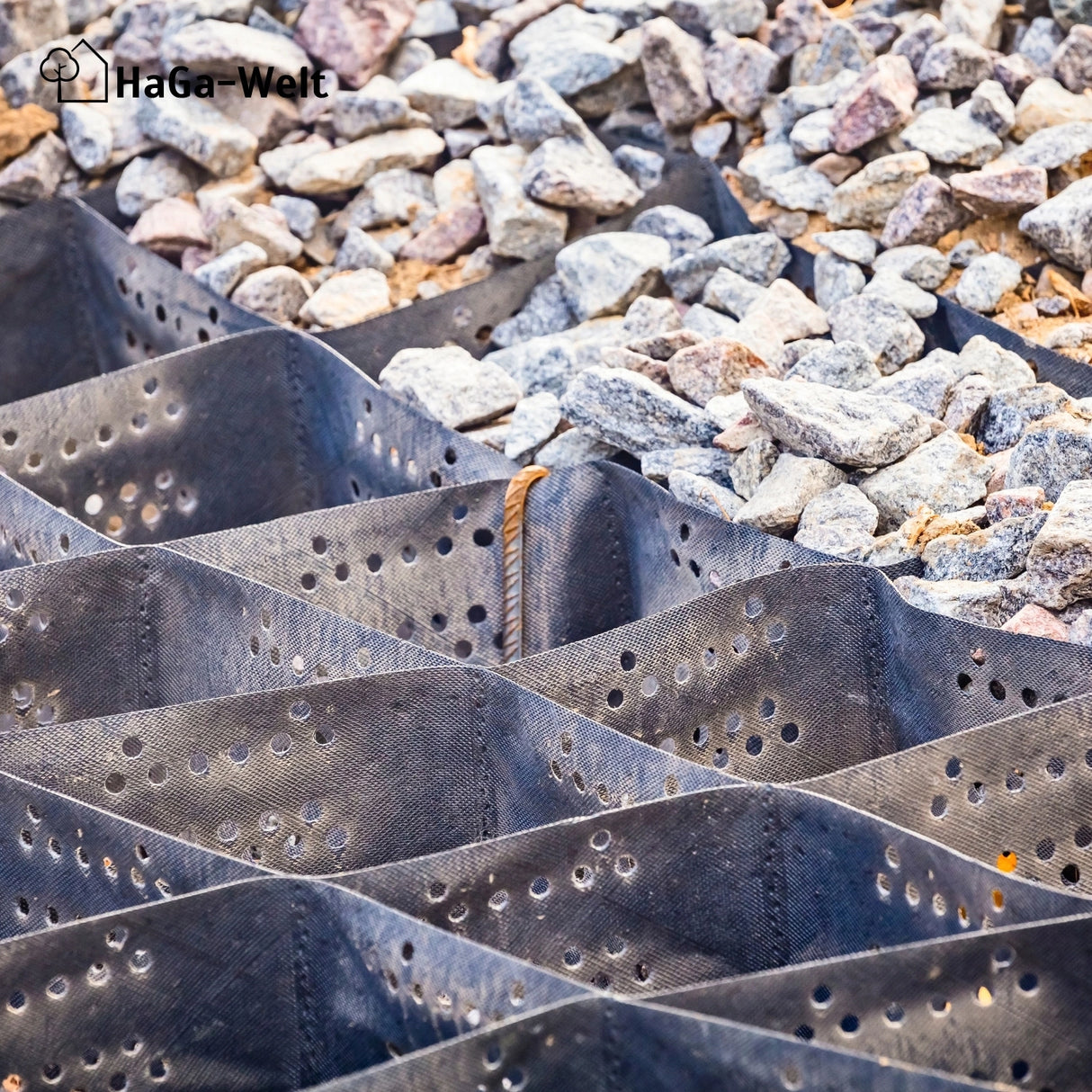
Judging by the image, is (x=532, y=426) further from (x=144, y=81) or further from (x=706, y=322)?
(x=144, y=81)

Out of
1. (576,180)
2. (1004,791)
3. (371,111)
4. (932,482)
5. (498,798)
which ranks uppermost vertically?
(371,111)

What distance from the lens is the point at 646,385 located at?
3416 millimetres

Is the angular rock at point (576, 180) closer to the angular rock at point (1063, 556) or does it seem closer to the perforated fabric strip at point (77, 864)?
the angular rock at point (1063, 556)

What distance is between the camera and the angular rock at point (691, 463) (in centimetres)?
332

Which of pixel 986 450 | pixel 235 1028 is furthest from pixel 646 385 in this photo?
pixel 235 1028

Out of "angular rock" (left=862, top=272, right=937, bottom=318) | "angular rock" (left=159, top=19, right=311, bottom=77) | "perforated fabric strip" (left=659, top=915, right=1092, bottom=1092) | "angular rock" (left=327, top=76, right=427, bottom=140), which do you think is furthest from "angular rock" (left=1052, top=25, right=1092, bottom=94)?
"perforated fabric strip" (left=659, top=915, right=1092, bottom=1092)

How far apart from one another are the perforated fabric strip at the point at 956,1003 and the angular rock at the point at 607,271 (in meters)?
2.36

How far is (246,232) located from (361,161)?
1.25ft

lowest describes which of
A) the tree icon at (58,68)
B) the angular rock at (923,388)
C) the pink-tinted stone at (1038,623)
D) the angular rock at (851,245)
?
the pink-tinted stone at (1038,623)

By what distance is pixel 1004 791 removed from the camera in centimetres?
239

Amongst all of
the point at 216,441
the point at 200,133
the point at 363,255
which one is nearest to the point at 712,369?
the point at 216,441

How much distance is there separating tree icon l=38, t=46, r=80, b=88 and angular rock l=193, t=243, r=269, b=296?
93 cm

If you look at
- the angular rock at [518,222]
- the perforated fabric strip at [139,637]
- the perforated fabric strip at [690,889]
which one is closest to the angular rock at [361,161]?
the angular rock at [518,222]

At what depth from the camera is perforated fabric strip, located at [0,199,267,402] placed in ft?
14.4
